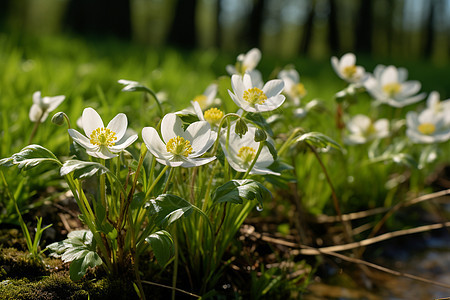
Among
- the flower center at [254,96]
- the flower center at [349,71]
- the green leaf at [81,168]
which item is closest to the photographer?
the green leaf at [81,168]

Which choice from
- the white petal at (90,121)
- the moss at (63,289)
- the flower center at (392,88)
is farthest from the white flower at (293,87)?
the moss at (63,289)

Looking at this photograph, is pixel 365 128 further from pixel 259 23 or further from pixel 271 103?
pixel 259 23

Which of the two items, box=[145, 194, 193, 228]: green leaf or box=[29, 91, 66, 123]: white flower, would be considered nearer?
box=[145, 194, 193, 228]: green leaf

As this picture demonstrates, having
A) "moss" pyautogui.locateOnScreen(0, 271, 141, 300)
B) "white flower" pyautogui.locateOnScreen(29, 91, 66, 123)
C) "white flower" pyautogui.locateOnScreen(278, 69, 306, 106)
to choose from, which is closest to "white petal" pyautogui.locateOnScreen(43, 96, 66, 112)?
"white flower" pyautogui.locateOnScreen(29, 91, 66, 123)

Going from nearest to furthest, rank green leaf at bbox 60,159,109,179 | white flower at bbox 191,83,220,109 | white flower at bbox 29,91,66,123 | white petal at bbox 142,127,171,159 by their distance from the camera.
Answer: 1. green leaf at bbox 60,159,109,179
2. white petal at bbox 142,127,171,159
3. white flower at bbox 29,91,66,123
4. white flower at bbox 191,83,220,109

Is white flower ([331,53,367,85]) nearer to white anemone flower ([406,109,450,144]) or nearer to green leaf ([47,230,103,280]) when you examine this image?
white anemone flower ([406,109,450,144])

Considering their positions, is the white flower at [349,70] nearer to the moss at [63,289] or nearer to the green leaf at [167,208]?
the green leaf at [167,208]
